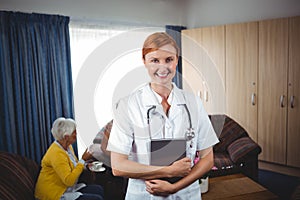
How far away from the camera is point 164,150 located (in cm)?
70

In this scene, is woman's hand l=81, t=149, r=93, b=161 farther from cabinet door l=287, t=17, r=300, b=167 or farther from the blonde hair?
cabinet door l=287, t=17, r=300, b=167

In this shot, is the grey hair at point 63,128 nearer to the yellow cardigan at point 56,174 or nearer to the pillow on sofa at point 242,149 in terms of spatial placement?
the yellow cardigan at point 56,174

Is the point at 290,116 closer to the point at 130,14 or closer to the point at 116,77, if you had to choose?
the point at 130,14

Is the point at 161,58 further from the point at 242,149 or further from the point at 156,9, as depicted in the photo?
the point at 242,149

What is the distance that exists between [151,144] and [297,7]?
4.27 ft

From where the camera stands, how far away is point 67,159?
3.49 ft

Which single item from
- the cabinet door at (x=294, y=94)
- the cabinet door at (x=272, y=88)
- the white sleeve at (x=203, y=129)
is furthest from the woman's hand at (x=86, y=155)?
the cabinet door at (x=294, y=94)

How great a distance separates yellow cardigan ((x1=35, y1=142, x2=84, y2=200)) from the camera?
41.6 inches

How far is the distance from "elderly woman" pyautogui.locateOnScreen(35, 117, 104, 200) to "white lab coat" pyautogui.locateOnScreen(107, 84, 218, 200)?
36 cm

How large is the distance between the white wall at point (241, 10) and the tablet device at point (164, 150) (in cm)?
89

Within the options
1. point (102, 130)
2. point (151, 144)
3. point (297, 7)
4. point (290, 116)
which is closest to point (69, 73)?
point (102, 130)

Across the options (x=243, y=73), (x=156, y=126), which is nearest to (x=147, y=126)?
(x=156, y=126)

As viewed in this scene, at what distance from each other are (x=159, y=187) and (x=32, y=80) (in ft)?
3.03

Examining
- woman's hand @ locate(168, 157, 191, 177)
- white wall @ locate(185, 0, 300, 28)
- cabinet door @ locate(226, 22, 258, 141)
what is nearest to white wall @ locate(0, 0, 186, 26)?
white wall @ locate(185, 0, 300, 28)
